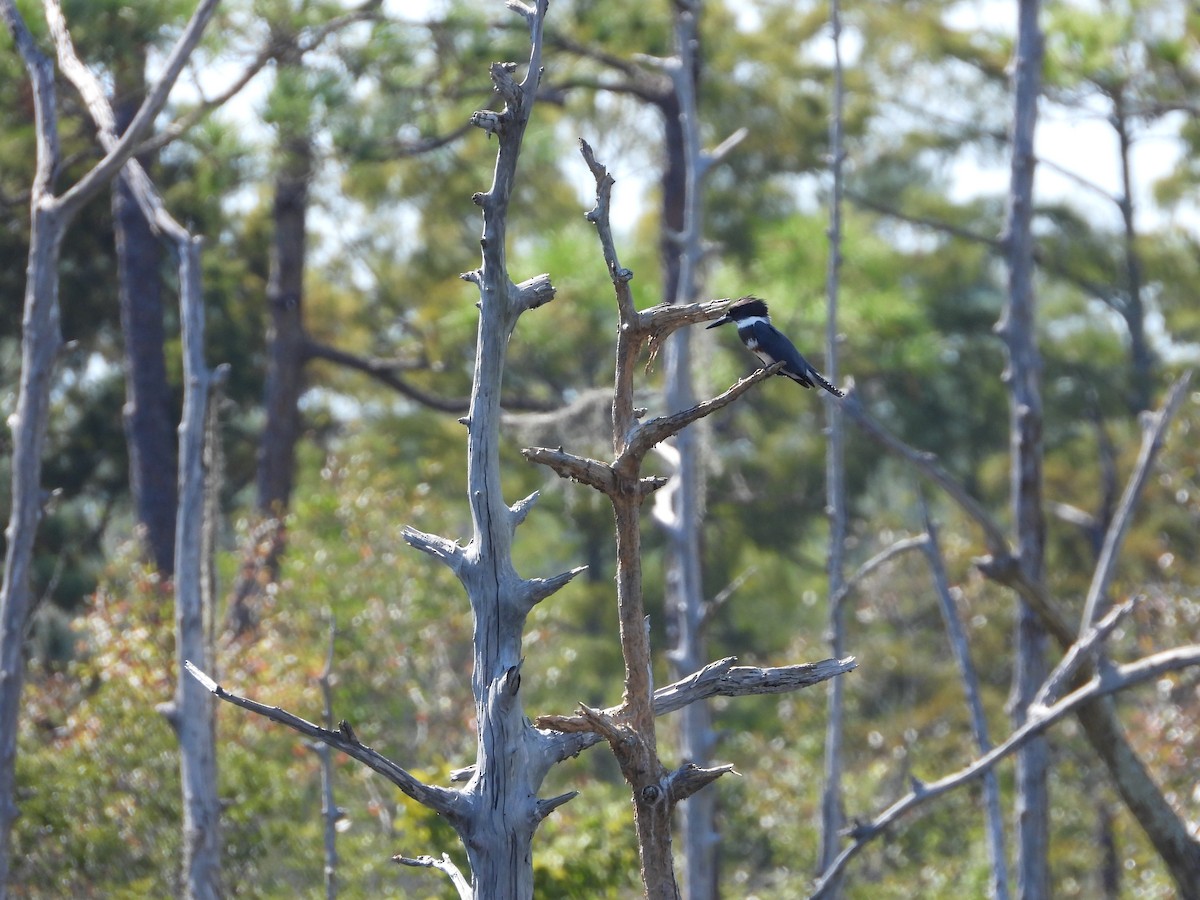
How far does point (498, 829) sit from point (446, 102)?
31.9 feet

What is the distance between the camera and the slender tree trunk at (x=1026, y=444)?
779cm

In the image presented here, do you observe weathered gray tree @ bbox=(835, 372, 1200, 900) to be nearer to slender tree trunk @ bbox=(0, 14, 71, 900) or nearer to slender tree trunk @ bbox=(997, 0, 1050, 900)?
slender tree trunk @ bbox=(997, 0, 1050, 900)

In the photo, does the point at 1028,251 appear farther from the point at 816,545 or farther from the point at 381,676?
the point at 816,545

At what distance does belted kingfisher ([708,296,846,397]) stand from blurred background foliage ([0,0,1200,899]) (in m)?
3.16

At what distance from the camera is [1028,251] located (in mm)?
8414

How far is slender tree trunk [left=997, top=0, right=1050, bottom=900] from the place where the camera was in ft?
25.5

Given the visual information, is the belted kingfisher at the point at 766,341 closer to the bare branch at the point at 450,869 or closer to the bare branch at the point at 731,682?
the bare branch at the point at 731,682

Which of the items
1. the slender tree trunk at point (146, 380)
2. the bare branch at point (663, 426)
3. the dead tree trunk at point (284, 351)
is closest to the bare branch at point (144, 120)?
the bare branch at point (663, 426)

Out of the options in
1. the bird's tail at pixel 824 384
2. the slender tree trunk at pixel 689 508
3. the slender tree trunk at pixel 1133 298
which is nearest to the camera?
the bird's tail at pixel 824 384

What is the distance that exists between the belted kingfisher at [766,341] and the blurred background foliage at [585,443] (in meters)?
3.16

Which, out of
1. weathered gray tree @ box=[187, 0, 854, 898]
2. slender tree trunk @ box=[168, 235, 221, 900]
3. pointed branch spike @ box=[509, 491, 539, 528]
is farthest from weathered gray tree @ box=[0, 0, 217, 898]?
pointed branch spike @ box=[509, 491, 539, 528]

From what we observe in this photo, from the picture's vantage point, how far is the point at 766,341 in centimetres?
603

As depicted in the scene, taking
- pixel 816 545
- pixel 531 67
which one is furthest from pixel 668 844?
pixel 816 545

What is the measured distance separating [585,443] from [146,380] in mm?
4974
